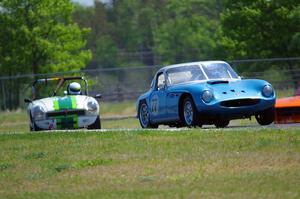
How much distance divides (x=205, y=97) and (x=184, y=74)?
2.18m

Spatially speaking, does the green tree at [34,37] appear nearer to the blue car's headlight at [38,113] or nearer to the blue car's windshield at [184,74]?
the blue car's headlight at [38,113]

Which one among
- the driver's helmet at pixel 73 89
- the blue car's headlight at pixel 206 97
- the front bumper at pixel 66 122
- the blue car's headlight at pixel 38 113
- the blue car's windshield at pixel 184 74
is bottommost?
the front bumper at pixel 66 122

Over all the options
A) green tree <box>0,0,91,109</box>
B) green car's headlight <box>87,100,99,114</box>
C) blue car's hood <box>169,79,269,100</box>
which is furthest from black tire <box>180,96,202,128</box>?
green tree <box>0,0,91,109</box>

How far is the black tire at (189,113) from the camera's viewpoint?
17.6m

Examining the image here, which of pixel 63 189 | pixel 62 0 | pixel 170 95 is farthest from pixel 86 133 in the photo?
pixel 62 0

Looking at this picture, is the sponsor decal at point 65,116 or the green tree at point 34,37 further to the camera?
the green tree at point 34,37

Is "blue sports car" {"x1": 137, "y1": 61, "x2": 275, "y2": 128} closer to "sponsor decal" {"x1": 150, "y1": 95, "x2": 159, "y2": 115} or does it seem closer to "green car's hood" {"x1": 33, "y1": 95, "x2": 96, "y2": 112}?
"sponsor decal" {"x1": 150, "y1": 95, "x2": 159, "y2": 115}

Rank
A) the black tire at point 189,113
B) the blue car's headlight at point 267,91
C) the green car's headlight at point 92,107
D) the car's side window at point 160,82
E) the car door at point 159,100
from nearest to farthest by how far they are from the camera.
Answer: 1. the black tire at point 189,113
2. the blue car's headlight at point 267,91
3. the car door at point 159,100
4. the car's side window at point 160,82
5. the green car's headlight at point 92,107

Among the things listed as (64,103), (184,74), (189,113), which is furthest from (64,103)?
(189,113)

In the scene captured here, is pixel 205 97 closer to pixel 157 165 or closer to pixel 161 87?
pixel 161 87

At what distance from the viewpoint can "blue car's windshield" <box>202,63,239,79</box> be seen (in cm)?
1906

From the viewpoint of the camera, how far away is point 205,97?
17.3 m

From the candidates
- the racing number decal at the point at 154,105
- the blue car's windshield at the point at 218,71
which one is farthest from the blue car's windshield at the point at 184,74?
the racing number decal at the point at 154,105

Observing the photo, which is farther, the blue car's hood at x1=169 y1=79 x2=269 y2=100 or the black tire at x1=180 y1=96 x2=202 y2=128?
the black tire at x1=180 y1=96 x2=202 y2=128
